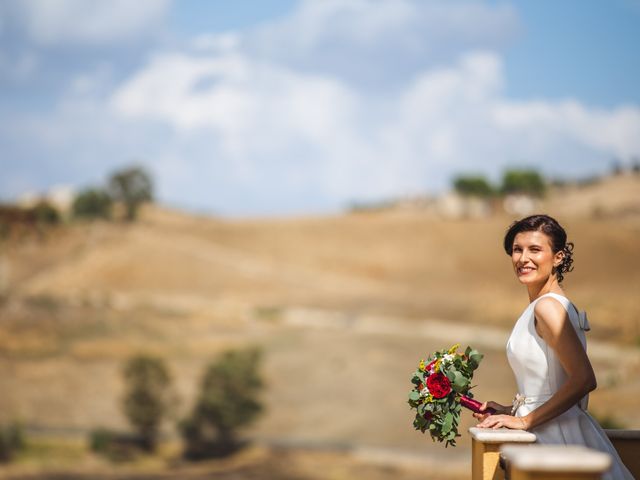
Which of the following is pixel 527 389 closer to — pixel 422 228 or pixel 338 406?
pixel 338 406

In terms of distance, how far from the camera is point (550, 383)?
3.60 metres

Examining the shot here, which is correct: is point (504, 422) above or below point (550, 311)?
below

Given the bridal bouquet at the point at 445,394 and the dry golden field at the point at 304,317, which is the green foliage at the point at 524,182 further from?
the bridal bouquet at the point at 445,394

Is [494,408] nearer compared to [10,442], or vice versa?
[494,408]

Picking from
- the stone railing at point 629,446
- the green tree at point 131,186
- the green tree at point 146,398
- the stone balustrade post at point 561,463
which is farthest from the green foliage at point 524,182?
the stone balustrade post at point 561,463

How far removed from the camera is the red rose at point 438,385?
159 inches

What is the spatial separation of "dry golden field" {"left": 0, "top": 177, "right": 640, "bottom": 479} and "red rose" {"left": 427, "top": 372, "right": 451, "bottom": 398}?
22146 mm

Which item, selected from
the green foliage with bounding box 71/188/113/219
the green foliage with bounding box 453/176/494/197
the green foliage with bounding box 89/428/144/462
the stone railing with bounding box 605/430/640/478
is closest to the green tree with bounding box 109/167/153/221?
the green foliage with bounding box 71/188/113/219

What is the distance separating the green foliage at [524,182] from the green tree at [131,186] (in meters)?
39.5

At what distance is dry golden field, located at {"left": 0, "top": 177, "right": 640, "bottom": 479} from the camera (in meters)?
31.0

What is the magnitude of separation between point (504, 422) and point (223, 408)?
28766 mm

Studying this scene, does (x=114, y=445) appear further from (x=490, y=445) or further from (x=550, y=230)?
(x=550, y=230)

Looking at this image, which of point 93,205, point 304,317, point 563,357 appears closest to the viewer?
point 563,357

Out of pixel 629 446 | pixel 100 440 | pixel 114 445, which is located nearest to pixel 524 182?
pixel 114 445
